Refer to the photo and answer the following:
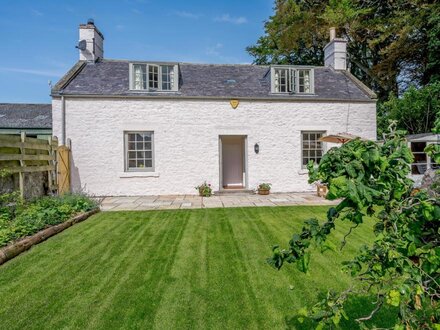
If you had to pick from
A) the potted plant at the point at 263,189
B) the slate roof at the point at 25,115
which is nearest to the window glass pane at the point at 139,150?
the potted plant at the point at 263,189

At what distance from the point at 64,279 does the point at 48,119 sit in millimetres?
19564

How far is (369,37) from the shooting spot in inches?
764

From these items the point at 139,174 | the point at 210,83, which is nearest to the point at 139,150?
the point at 139,174

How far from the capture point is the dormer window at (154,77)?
11655 mm

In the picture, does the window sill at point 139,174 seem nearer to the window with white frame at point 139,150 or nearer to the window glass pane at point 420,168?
the window with white frame at point 139,150

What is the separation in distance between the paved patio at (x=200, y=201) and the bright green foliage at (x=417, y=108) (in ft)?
23.2

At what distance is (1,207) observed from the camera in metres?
6.34

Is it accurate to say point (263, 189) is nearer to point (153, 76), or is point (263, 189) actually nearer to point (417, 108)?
point (153, 76)

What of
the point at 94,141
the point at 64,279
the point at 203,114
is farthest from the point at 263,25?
the point at 64,279

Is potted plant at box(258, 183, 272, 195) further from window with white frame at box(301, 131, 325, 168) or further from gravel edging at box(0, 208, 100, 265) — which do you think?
gravel edging at box(0, 208, 100, 265)

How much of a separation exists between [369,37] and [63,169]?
21.0 metres

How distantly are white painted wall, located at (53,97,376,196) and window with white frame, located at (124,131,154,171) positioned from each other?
0.88ft

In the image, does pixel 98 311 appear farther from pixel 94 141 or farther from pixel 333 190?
pixel 94 141

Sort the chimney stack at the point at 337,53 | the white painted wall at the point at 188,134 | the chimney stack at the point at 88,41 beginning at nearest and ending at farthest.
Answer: the white painted wall at the point at 188,134
the chimney stack at the point at 88,41
the chimney stack at the point at 337,53
